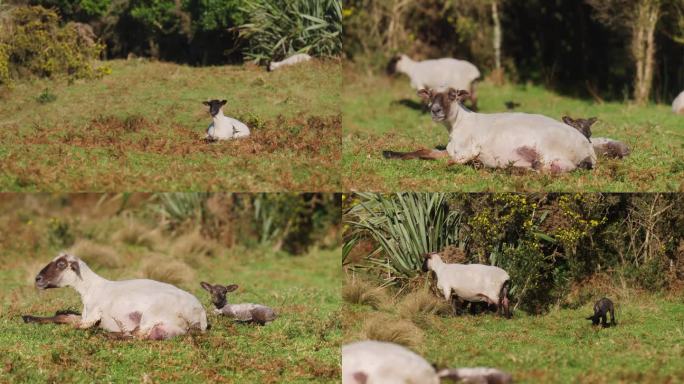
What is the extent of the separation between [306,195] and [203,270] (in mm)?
3360

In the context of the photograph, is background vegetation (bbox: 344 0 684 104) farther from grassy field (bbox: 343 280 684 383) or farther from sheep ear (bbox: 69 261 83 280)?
sheep ear (bbox: 69 261 83 280)

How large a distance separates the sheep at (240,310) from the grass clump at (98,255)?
542 cm

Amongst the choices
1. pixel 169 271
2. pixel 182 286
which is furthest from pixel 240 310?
pixel 169 271

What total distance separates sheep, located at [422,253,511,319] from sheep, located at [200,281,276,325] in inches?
99.1

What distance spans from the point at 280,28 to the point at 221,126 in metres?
2.07

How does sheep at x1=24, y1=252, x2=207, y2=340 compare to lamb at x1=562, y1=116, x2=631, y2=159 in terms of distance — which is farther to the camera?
lamb at x1=562, y1=116, x2=631, y2=159

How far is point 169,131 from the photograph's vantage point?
52.4ft

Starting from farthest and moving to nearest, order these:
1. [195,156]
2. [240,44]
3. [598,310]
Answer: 1. [240,44]
2. [195,156]
3. [598,310]

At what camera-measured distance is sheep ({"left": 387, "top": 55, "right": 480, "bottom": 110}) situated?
75.4 ft

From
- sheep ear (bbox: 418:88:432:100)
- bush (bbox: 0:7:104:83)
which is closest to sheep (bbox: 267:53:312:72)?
sheep ear (bbox: 418:88:432:100)

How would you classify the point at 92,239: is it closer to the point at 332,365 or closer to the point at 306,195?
the point at 306,195

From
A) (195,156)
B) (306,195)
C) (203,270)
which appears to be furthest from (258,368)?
(306,195)

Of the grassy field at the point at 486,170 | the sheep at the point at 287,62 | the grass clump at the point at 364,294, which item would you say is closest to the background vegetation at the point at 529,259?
the grass clump at the point at 364,294

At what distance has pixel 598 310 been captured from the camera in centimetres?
1341
